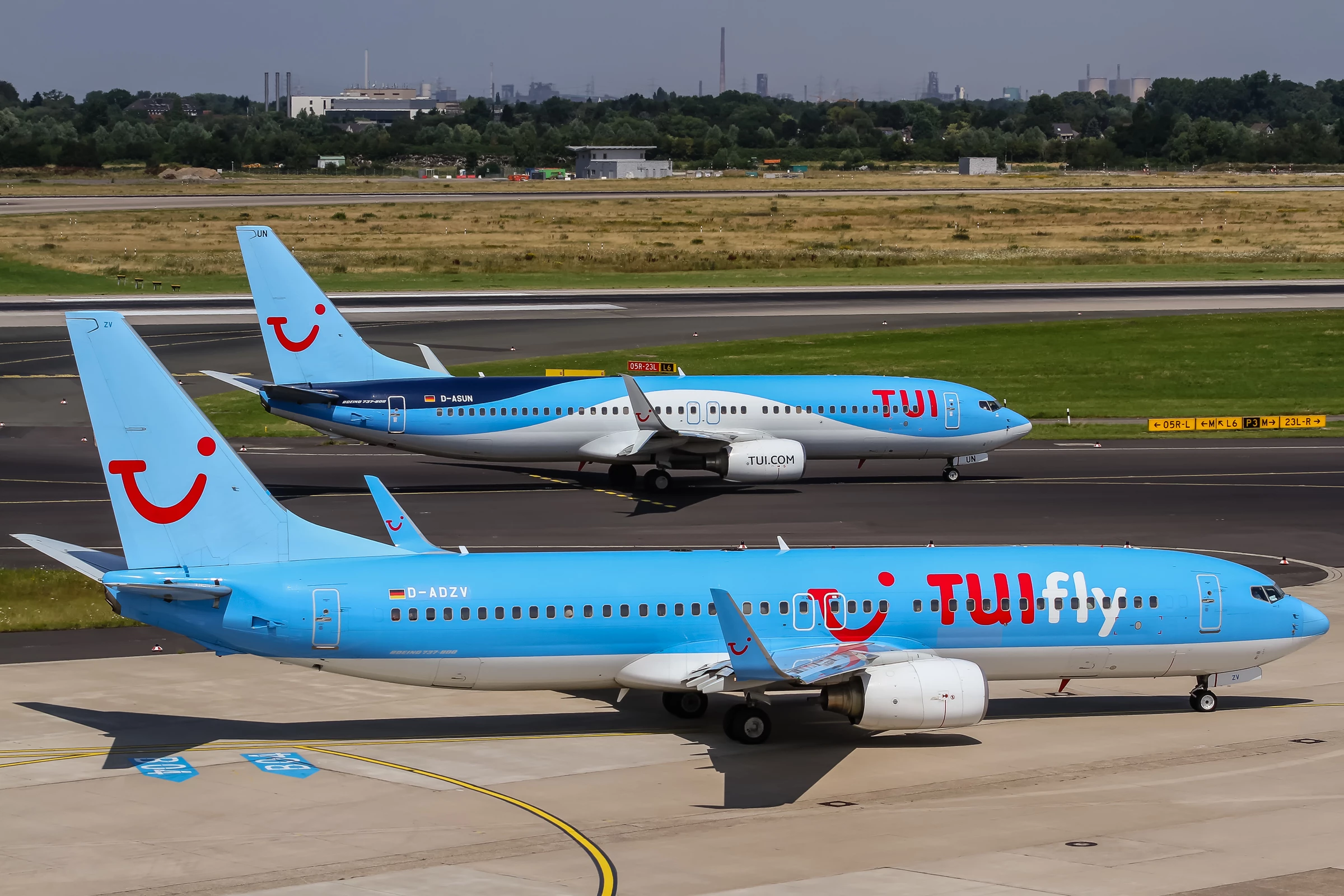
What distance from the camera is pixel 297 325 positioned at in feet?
208

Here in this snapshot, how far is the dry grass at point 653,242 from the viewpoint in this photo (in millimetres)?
151500

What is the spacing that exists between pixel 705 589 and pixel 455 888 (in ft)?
34.4

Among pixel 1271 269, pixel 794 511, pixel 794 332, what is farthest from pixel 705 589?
pixel 1271 269

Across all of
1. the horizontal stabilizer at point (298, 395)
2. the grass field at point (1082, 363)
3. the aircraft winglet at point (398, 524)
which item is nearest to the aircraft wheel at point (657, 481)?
the horizontal stabilizer at point (298, 395)

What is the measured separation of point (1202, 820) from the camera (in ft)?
96.0

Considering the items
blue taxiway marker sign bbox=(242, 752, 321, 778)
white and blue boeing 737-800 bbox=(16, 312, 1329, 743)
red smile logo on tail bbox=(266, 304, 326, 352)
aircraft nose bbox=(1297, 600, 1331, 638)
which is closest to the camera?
white and blue boeing 737-800 bbox=(16, 312, 1329, 743)

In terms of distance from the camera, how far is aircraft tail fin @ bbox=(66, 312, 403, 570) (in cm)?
3106

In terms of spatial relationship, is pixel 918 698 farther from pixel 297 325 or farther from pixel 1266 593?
pixel 297 325

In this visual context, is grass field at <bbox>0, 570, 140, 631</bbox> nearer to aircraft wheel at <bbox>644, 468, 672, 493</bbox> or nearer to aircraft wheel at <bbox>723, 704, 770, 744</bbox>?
aircraft wheel at <bbox>723, 704, 770, 744</bbox>

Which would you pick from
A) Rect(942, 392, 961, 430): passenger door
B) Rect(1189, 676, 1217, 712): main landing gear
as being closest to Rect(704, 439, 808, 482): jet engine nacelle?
Rect(942, 392, 961, 430): passenger door

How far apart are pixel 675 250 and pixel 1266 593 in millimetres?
129433

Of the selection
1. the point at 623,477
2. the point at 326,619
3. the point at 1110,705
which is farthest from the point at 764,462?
the point at 326,619

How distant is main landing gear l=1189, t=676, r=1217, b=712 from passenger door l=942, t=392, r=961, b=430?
29.9 m

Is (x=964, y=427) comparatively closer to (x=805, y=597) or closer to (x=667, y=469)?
(x=667, y=469)
